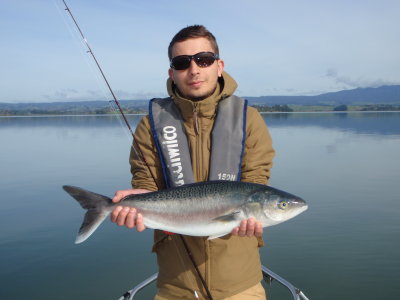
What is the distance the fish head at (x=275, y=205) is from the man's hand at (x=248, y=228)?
14 cm

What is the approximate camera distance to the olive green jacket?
420 cm

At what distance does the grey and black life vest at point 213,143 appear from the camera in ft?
14.5

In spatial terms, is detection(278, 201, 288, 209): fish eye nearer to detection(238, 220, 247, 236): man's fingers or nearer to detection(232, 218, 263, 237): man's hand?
detection(232, 218, 263, 237): man's hand

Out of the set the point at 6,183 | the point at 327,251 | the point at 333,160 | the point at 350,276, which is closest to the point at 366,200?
the point at 327,251

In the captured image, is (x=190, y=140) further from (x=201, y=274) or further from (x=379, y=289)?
(x=379, y=289)

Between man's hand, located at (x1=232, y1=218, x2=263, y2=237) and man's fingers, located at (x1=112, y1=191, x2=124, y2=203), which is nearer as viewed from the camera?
man's hand, located at (x1=232, y1=218, x2=263, y2=237)

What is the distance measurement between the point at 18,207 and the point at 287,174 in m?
13.4

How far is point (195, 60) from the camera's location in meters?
4.38

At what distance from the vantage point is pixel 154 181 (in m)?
4.62

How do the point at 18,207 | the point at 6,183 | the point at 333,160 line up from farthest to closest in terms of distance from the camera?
the point at 333,160, the point at 6,183, the point at 18,207

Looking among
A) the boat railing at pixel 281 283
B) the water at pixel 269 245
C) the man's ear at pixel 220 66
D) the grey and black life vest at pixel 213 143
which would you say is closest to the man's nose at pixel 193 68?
the man's ear at pixel 220 66

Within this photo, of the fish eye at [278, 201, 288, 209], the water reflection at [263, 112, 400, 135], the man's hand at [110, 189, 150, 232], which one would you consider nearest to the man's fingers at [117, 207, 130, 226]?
the man's hand at [110, 189, 150, 232]

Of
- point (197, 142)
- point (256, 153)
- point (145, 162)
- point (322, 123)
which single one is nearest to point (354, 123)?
point (322, 123)

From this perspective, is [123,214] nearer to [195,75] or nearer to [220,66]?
[195,75]
